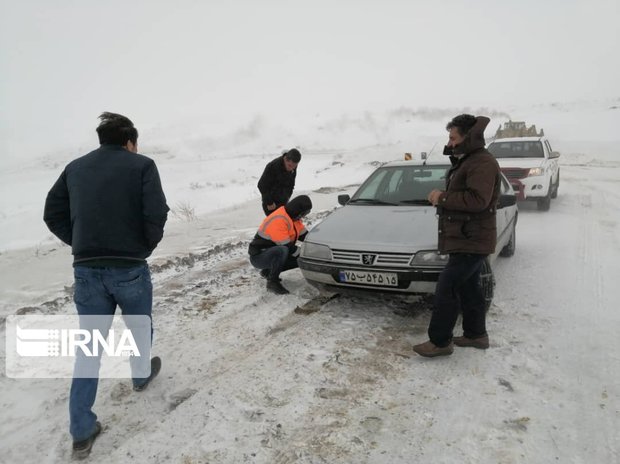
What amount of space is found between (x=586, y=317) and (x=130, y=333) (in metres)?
3.90

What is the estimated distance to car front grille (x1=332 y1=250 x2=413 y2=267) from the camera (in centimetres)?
376

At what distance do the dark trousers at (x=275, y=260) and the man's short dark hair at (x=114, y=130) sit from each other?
2481 mm

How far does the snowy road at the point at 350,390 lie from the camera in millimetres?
2402

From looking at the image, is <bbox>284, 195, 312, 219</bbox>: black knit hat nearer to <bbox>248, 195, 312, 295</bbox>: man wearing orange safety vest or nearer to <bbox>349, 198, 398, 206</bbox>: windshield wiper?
<bbox>248, 195, 312, 295</bbox>: man wearing orange safety vest

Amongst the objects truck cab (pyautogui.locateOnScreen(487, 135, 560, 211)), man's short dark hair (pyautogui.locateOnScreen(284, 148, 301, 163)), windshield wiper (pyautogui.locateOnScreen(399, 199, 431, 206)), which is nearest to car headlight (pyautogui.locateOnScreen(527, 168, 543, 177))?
truck cab (pyautogui.locateOnScreen(487, 135, 560, 211))

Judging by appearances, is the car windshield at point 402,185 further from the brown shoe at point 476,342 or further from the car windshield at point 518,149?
the car windshield at point 518,149

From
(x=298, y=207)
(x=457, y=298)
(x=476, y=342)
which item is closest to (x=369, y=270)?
(x=457, y=298)

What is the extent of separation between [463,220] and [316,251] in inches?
62.1

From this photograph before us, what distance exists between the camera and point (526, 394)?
282 cm

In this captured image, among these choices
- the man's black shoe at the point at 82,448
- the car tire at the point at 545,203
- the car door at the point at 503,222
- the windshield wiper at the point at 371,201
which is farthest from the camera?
the car tire at the point at 545,203

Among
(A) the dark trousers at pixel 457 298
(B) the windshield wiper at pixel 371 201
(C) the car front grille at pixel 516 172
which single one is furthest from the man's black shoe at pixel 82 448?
(C) the car front grille at pixel 516 172

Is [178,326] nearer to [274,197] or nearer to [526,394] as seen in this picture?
[274,197]

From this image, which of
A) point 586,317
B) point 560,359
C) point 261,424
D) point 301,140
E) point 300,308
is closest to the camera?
point 261,424

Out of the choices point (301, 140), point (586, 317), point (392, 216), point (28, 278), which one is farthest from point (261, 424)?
point (301, 140)
